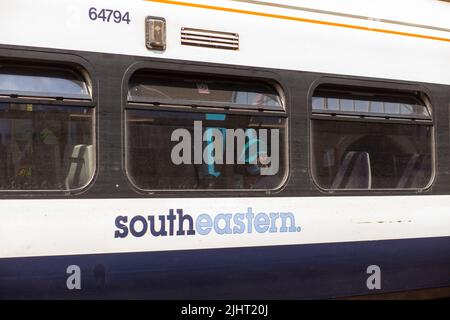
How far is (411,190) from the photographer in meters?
4.98

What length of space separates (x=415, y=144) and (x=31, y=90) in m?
2.95

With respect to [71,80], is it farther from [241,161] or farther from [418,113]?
[418,113]

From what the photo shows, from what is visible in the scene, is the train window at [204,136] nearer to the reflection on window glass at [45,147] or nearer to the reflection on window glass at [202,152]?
the reflection on window glass at [202,152]

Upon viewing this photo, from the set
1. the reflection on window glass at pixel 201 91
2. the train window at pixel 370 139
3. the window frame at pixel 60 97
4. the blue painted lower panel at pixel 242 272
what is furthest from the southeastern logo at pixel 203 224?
the reflection on window glass at pixel 201 91

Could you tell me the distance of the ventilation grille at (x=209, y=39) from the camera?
4.23 m

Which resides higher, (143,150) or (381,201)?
(143,150)

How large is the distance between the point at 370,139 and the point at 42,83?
2446mm

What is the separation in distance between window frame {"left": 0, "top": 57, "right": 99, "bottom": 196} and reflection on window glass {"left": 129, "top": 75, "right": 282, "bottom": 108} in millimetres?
269

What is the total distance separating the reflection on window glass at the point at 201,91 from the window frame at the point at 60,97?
269 mm

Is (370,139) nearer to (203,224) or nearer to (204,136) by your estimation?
(204,136)

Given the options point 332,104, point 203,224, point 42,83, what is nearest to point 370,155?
point 332,104

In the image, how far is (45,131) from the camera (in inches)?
151

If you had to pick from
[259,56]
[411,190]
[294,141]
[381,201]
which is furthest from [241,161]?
[411,190]

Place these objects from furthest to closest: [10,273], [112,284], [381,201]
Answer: [381,201] → [112,284] → [10,273]
